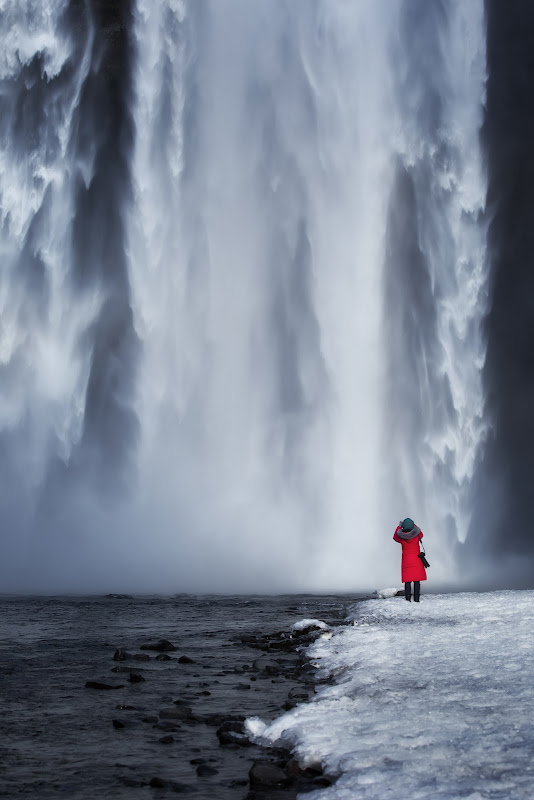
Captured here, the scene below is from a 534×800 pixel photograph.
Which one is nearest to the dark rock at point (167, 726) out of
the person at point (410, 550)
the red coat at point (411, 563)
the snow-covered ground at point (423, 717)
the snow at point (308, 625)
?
the snow-covered ground at point (423, 717)

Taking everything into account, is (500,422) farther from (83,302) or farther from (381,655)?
(381,655)

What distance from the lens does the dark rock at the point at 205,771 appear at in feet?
20.2

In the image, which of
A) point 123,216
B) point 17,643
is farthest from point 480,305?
point 17,643

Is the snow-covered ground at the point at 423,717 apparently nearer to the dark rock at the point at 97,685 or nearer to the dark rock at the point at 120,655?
the dark rock at the point at 97,685

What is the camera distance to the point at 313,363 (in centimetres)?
3691

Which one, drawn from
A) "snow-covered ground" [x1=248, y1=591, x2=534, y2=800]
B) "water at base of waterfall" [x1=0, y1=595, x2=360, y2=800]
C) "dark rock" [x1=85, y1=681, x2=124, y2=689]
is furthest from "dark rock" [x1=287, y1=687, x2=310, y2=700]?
"dark rock" [x1=85, y1=681, x2=124, y2=689]

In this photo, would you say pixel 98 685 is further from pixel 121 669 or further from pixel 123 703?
pixel 121 669

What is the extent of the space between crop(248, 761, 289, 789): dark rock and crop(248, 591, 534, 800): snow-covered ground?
297 mm

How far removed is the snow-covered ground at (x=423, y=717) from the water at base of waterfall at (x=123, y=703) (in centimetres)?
70

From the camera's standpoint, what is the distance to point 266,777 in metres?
5.86

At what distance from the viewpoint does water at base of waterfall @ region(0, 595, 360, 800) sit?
20.1ft

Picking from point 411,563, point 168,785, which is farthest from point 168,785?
point 411,563

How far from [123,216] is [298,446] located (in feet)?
50.8

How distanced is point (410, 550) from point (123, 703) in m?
8.25
